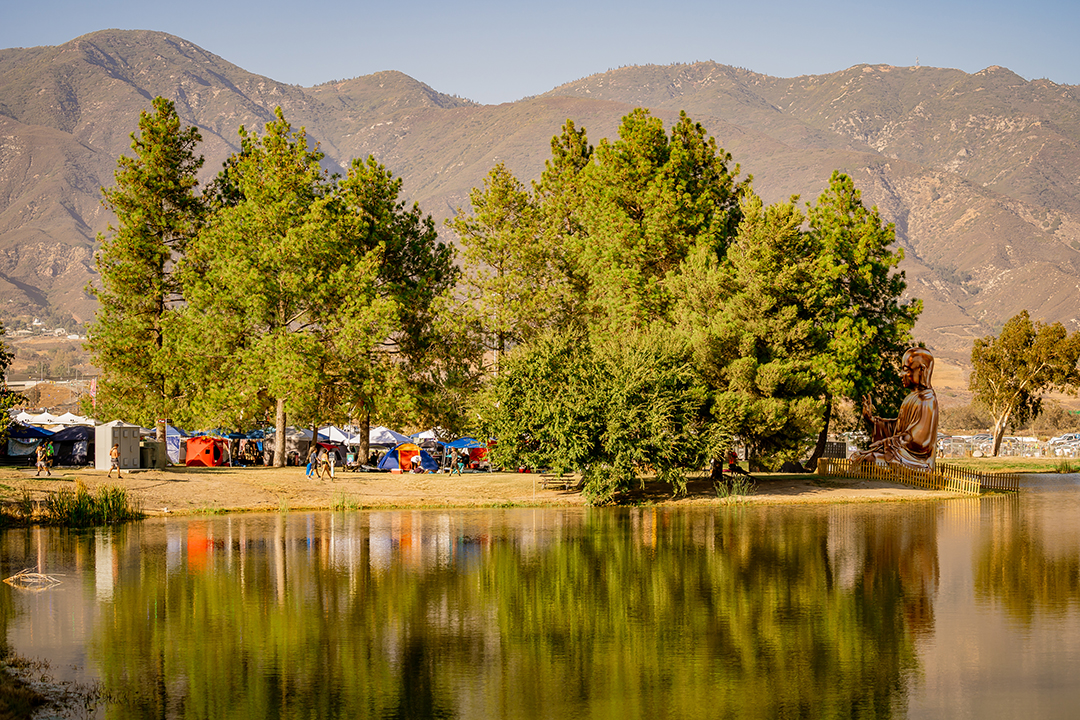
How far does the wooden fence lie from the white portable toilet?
116ft

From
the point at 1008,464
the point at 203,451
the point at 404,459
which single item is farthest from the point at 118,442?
the point at 1008,464

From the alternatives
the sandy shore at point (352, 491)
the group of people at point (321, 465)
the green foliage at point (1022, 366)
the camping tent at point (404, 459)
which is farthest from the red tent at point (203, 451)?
the green foliage at point (1022, 366)

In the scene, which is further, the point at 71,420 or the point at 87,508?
the point at 71,420

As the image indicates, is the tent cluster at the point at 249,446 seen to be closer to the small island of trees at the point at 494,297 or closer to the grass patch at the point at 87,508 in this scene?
the small island of trees at the point at 494,297

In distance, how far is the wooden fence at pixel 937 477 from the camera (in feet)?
155

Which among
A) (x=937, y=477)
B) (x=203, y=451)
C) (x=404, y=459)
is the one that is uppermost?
(x=203, y=451)

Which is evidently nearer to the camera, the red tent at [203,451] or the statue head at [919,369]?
the statue head at [919,369]

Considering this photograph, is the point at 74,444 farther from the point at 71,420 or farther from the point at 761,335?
the point at 761,335

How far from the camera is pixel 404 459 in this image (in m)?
57.5

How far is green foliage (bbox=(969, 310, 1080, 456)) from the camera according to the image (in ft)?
256

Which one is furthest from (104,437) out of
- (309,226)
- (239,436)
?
(239,436)

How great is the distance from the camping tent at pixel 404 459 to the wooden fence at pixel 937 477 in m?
22.5

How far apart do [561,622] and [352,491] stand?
91.9 feet

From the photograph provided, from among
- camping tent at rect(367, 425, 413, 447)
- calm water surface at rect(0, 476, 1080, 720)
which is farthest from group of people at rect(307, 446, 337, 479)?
calm water surface at rect(0, 476, 1080, 720)
